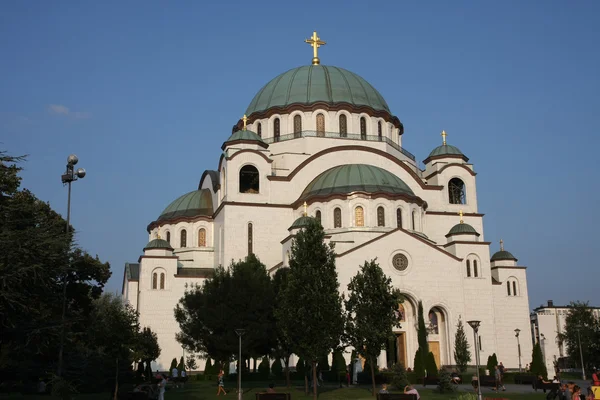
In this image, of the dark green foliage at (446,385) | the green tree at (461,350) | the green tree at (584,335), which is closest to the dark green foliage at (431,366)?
the green tree at (461,350)

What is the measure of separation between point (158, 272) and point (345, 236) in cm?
1251

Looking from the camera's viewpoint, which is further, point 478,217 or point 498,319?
point 478,217

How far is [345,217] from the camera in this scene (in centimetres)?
4119

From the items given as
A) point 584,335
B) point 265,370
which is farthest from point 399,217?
point 584,335

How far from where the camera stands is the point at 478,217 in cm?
4775

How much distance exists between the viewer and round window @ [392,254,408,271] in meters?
38.9

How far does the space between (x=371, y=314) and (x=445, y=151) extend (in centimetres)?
2651

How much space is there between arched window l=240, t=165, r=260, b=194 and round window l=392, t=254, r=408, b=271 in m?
10.9

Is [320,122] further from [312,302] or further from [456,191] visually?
[312,302]

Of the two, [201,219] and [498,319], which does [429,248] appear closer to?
[498,319]

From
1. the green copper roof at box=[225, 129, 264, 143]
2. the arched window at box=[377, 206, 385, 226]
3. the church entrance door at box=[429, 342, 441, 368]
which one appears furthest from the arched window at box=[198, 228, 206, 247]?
the church entrance door at box=[429, 342, 441, 368]

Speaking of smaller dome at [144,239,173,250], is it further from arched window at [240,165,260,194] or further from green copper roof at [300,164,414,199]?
green copper roof at [300,164,414,199]

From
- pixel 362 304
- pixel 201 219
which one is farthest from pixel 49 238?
pixel 201 219

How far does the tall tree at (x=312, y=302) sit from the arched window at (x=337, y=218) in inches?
640
